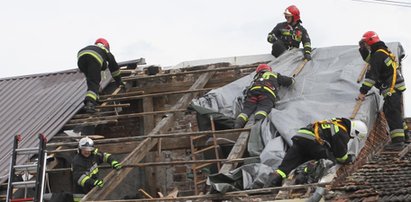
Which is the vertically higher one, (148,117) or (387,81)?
(387,81)

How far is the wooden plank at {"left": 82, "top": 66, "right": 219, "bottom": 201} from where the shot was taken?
37.0 ft

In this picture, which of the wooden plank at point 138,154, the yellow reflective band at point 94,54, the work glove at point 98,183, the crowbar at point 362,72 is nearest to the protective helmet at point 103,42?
the yellow reflective band at point 94,54

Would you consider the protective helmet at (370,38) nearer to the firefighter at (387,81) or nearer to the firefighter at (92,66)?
the firefighter at (387,81)

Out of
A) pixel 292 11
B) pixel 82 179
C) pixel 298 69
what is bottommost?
pixel 82 179

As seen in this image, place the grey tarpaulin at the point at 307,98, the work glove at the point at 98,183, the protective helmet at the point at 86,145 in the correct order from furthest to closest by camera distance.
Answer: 1. the protective helmet at the point at 86,145
2. the grey tarpaulin at the point at 307,98
3. the work glove at the point at 98,183

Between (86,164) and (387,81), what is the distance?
14.6 ft

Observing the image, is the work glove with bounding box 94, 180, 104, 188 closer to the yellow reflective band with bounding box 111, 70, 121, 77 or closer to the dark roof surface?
the dark roof surface

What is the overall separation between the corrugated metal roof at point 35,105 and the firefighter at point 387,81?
4.85 m

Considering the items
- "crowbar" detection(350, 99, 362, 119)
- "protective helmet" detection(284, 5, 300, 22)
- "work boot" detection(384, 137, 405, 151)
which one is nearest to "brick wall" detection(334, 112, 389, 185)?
"work boot" detection(384, 137, 405, 151)

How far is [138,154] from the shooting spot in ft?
39.7

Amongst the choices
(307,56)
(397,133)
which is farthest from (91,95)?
(397,133)

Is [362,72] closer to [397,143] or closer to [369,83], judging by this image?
[369,83]

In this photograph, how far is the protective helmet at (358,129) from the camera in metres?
11.1

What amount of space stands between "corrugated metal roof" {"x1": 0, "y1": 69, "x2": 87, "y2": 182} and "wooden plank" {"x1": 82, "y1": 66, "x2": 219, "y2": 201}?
1533 millimetres
